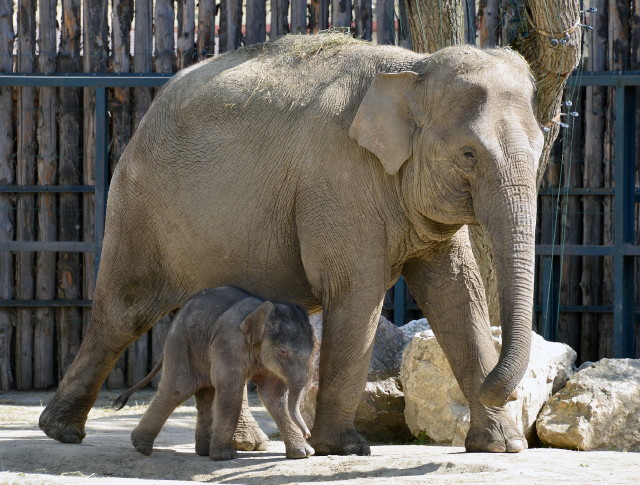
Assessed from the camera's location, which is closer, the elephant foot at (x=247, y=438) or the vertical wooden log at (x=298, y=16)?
the elephant foot at (x=247, y=438)

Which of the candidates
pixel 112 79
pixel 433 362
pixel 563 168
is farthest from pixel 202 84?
pixel 563 168

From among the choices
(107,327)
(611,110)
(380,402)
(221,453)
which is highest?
(611,110)

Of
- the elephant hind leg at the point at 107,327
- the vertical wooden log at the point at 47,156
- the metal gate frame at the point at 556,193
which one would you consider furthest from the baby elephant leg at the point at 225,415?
the vertical wooden log at the point at 47,156

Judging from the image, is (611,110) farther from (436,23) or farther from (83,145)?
(83,145)

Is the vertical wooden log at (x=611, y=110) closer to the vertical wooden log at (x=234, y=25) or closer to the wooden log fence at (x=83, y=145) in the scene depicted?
the wooden log fence at (x=83, y=145)

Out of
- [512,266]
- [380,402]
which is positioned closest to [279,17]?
[380,402]

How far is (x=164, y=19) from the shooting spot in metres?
12.3

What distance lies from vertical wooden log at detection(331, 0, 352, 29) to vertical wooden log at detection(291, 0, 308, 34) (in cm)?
28

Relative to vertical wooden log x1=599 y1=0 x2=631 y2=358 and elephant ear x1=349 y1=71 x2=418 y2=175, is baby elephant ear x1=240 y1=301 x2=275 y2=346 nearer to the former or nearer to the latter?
elephant ear x1=349 y1=71 x2=418 y2=175

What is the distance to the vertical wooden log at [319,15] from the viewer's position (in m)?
12.1

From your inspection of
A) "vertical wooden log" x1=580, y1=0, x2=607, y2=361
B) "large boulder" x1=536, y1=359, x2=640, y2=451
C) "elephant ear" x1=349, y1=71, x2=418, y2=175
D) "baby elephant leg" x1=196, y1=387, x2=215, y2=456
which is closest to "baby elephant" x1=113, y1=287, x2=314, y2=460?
"baby elephant leg" x1=196, y1=387, x2=215, y2=456

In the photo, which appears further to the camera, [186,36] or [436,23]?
[186,36]

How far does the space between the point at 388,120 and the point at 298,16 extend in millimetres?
5590

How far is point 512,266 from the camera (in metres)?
6.20
